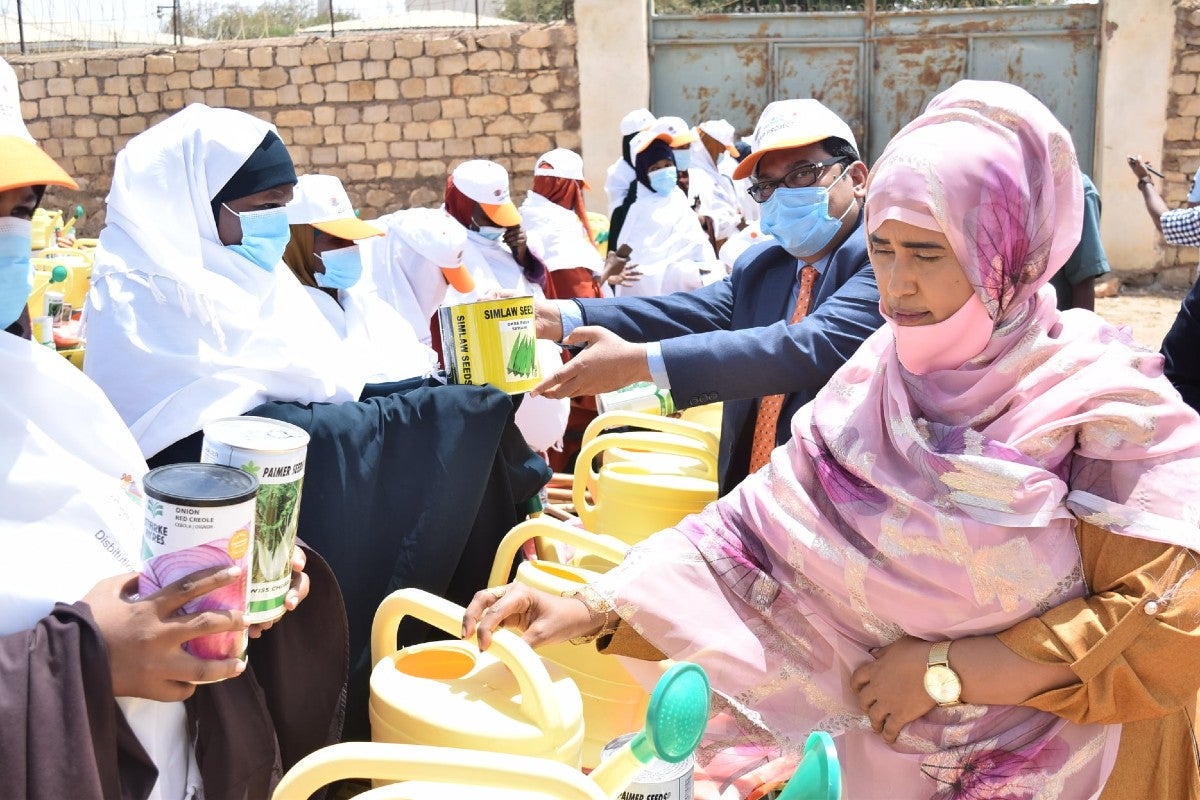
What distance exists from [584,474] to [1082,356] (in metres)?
1.39

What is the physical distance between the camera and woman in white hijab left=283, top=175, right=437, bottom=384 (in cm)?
359

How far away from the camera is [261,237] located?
2461mm

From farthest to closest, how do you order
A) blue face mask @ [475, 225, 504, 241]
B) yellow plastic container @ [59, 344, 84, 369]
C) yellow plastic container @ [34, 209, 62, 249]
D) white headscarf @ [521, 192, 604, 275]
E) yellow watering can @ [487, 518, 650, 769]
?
white headscarf @ [521, 192, 604, 275] < yellow plastic container @ [34, 209, 62, 249] < blue face mask @ [475, 225, 504, 241] < yellow plastic container @ [59, 344, 84, 369] < yellow watering can @ [487, 518, 650, 769]

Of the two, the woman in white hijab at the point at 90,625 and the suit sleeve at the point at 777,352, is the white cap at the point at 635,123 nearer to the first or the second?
the suit sleeve at the point at 777,352

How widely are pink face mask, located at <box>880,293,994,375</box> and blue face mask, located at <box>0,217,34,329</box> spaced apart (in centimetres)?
124

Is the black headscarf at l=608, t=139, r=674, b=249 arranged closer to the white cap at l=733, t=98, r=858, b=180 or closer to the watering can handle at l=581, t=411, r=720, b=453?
the watering can handle at l=581, t=411, r=720, b=453

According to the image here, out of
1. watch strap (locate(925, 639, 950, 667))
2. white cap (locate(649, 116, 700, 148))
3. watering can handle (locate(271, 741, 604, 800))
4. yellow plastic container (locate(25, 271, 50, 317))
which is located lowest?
watch strap (locate(925, 639, 950, 667))

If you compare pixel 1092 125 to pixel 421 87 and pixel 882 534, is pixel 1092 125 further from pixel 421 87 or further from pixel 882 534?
pixel 882 534

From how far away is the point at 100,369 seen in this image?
2227mm

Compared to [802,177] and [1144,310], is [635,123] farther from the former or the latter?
[802,177]

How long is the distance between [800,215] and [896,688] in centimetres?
124

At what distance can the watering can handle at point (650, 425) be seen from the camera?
2.85m

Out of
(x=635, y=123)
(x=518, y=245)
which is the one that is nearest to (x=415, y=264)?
(x=518, y=245)

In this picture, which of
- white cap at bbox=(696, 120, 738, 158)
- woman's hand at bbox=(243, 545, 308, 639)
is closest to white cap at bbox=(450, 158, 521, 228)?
woman's hand at bbox=(243, 545, 308, 639)
